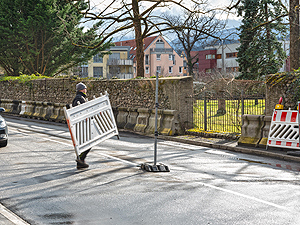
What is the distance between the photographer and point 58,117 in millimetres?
21562

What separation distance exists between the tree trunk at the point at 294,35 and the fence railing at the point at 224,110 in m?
3.57

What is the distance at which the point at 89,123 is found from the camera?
29.5 feet

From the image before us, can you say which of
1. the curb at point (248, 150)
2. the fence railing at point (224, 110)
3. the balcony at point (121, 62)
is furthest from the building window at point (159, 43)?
the curb at point (248, 150)

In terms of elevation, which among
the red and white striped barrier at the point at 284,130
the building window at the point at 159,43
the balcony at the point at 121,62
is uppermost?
the building window at the point at 159,43

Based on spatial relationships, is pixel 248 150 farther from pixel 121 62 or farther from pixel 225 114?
pixel 121 62

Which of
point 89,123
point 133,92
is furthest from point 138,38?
point 89,123

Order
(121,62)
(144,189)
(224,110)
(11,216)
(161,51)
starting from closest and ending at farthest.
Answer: (11,216), (144,189), (224,110), (121,62), (161,51)

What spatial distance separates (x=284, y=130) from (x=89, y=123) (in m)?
5.54

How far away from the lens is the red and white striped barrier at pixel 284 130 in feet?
35.7

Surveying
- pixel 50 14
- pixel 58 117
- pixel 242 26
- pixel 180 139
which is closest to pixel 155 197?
pixel 180 139

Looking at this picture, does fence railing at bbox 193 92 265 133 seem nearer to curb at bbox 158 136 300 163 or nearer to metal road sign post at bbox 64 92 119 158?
curb at bbox 158 136 300 163

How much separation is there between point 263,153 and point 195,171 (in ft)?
10.6

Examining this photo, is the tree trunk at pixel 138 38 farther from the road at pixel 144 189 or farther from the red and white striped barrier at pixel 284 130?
the road at pixel 144 189

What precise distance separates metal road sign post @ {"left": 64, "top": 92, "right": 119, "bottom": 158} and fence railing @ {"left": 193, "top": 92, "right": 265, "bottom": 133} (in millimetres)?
5521
